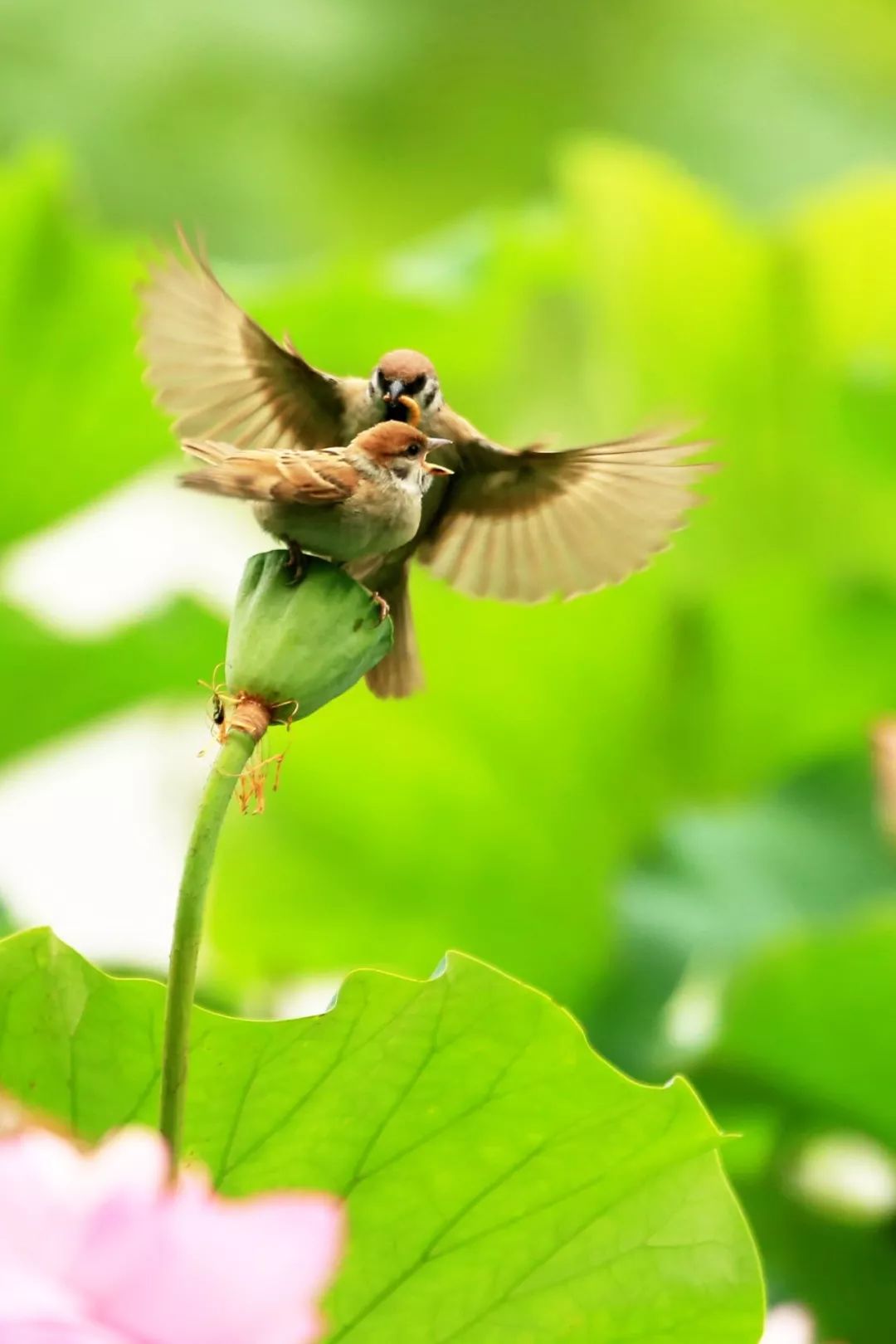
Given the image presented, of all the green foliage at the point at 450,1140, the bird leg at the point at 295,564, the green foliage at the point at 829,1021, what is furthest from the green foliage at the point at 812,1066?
the bird leg at the point at 295,564

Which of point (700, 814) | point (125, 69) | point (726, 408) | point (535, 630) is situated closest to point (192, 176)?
point (125, 69)

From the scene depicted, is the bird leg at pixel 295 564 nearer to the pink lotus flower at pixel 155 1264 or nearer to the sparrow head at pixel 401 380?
the sparrow head at pixel 401 380

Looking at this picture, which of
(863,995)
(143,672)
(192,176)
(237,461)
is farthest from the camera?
(192,176)

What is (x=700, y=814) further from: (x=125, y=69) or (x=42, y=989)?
(x=125, y=69)

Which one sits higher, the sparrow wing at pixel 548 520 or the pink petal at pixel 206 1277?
the sparrow wing at pixel 548 520

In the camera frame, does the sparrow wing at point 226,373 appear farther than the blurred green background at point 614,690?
No

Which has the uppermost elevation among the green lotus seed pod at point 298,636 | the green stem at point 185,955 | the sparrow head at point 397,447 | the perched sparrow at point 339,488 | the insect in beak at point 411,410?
the insect in beak at point 411,410

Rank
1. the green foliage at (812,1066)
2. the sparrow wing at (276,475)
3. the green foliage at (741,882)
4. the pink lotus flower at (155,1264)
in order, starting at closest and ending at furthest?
the pink lotus flower at (155,1264)
the sparrow wing at (276,475)
the green foliage at (812,1066)
the green foliage at (741,882)

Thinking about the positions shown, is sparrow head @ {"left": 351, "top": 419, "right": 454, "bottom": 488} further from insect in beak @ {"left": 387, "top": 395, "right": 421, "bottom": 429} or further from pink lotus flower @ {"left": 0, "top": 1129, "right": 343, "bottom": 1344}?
pink lotus flower @ {"left": 0, "top": 1129, "right": 343, "bottom": 1344}
